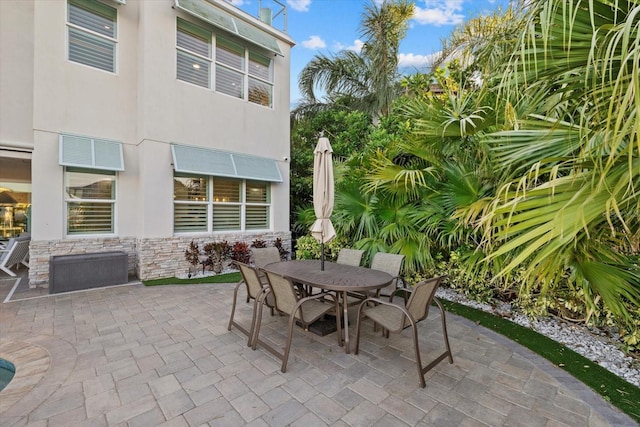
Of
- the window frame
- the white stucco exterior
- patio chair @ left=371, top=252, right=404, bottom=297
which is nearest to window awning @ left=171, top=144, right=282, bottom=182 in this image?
the white stucco exterior

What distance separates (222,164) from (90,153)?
11.2ft

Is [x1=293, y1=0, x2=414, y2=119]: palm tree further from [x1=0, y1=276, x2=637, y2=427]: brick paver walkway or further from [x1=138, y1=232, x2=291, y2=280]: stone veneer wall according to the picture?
[x1=0, y1=276, x2=637, y2=427]: brick paver walkway

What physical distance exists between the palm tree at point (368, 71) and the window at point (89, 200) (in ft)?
30.6

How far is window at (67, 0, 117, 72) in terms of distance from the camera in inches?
307

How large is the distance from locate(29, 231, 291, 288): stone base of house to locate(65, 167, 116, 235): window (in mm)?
388

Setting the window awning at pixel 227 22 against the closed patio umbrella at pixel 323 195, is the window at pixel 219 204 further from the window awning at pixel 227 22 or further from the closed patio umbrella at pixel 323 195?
the closed patio umbrella at pixel 323 195

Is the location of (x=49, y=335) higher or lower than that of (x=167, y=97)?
lower

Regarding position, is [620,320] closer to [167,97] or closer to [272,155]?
[272,155]

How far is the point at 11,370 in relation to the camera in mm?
3646

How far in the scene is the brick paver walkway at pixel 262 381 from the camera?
9.04 feet

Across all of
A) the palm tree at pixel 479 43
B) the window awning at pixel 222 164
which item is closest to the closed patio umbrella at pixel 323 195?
the palm tree at pixel 479 43

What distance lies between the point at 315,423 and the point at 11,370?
3.97 m

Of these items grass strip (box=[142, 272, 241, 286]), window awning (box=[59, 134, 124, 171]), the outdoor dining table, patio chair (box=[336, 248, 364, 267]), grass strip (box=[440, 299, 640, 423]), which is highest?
window awning (box=[59, 134, 124, 171])

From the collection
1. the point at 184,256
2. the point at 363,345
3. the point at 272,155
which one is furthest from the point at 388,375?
the point at 272,155
